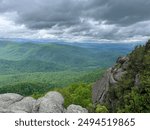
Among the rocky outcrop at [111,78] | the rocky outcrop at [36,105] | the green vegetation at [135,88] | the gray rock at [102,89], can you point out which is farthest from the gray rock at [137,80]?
the rocky outcrop at [36,105]

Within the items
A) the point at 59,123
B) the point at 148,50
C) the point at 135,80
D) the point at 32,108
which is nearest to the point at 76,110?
the point at 32,108

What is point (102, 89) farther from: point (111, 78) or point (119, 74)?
point (119, 74)

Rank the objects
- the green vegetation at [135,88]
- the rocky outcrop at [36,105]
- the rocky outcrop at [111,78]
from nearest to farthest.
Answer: the green vegetation at [135,88], the rocky outcrop at [36,105], the rocky outcrop at [111,78]

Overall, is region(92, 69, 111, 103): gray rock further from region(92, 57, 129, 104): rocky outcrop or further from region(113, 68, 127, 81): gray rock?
region(113, 68, 127, 81): gray rock

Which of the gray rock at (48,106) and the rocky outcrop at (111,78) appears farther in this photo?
the rocky outcrop at (111,78)

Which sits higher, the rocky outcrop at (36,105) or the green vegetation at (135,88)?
the green vegetation at (135,88)

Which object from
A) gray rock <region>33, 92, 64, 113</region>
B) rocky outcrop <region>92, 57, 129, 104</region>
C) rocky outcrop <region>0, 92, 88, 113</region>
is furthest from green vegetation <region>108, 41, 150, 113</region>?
gray rock <region>33, 92, 64, 113</region>

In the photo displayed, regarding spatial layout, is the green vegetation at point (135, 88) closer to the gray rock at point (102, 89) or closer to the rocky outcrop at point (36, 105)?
the gray rock at point (102, 89)

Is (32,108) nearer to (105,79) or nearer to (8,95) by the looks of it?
(8,95)
